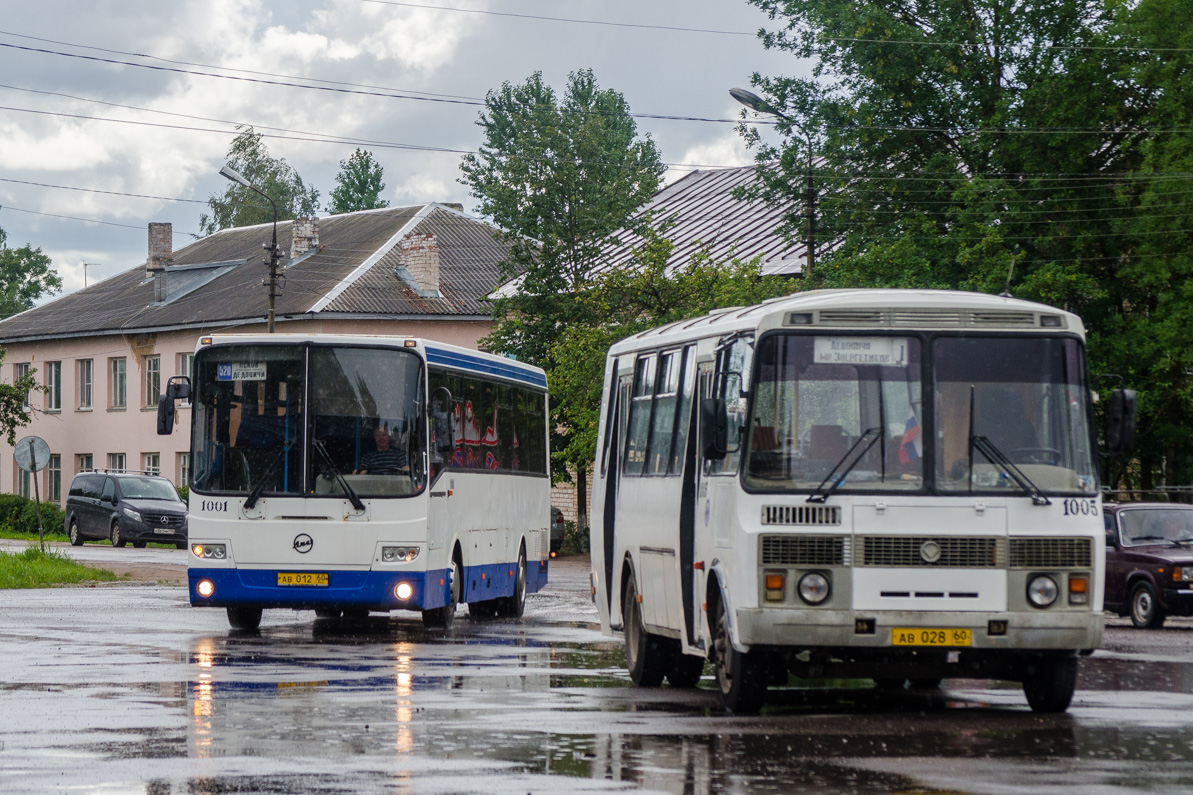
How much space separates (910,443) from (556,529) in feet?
122

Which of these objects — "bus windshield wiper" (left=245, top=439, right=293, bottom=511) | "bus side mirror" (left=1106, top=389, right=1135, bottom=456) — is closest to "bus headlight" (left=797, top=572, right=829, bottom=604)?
"bus side mirror" (left=1106, top=389, right=1135, bottom=456)

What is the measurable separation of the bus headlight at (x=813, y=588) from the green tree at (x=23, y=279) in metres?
110

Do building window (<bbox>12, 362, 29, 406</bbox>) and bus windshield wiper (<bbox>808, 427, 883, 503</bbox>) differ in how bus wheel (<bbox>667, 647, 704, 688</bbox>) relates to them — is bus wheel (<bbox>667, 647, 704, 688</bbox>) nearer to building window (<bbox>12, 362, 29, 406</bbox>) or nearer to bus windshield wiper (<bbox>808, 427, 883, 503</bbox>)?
bus windshield wiper (<bbox>808, 427, 883, 503</bbox>)

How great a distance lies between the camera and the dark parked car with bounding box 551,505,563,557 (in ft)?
160

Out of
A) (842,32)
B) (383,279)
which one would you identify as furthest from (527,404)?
(383,279)

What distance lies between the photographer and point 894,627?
11.9 meters

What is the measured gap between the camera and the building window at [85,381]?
75.6m

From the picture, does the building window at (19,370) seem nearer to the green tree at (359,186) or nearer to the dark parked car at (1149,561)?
the green tree at (359,186)

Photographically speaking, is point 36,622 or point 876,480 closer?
point 876,480

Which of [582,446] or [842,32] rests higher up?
[842,32]

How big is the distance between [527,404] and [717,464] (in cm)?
1282

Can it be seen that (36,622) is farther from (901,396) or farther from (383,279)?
(383,279)

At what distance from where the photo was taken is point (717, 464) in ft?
42.3

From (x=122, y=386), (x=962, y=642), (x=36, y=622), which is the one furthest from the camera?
(x=122, y=386)
